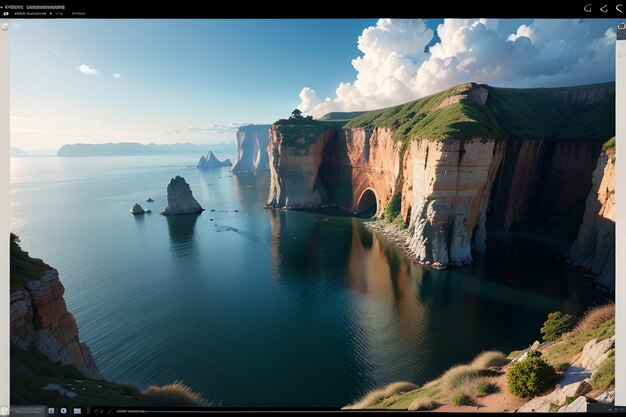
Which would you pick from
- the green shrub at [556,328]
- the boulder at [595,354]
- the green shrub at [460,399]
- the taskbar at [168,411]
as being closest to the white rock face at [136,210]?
the taskbar at [168,411]

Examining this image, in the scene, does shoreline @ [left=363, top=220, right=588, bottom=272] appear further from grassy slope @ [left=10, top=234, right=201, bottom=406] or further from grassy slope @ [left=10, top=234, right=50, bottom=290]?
grassy slope @ [left=10, top=234, right=50, bottom=290]

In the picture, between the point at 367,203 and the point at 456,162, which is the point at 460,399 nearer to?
the point at 456,162

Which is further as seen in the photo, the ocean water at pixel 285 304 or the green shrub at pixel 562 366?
the ocean water at pixel 285 304

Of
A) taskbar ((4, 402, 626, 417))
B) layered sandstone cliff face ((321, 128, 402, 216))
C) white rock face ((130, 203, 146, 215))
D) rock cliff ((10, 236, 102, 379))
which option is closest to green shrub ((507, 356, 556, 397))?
taskbar ((4, 402, 626, 417))

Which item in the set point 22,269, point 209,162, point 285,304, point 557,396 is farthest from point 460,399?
point 209,162

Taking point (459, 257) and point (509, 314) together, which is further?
point (459, 257)

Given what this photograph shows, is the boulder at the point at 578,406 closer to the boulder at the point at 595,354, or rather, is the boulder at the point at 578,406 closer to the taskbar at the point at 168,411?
the taskbar at the point at 168,411

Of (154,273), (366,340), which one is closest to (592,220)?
(366,340)

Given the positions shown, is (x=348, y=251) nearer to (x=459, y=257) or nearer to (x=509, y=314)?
(x=459, y=257)
